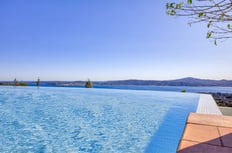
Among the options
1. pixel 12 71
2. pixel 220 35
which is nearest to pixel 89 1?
pixel 220 35

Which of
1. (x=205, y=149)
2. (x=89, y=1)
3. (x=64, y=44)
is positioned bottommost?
(x=205, y=149)

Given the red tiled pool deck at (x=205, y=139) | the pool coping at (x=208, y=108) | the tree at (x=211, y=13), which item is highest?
the tree at (x=211, y=13)

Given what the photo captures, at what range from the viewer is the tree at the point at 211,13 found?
0.84 metres

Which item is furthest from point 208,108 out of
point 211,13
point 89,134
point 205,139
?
point 211,13

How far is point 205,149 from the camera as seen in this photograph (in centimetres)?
109

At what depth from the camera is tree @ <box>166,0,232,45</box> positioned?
84 centimetres

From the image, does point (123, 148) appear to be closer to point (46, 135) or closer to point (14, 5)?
point (46, 135)

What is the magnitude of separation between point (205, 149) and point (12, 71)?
70.8ft

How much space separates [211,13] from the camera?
0.88 metres

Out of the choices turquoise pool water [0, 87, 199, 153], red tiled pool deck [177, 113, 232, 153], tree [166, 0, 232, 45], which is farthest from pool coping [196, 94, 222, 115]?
tree [166, 0, 232, 45]

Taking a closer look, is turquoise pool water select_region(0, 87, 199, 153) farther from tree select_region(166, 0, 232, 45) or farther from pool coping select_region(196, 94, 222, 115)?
tree select_region(166, 0, 232, 45)

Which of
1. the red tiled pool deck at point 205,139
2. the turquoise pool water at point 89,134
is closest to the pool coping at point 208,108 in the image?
the turquoise pool water at point 89,134

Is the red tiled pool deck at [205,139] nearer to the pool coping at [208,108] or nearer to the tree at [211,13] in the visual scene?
the tree at [211,13]

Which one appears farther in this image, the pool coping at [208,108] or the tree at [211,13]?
the pool coping at [208,108]
